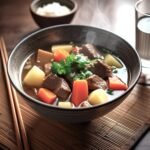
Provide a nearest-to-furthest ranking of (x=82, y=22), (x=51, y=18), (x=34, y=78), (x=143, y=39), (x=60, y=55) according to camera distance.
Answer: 1. (x=34, y=78)
2. (x=60, y=55)
3. (x=143, y=39)
4. (x=51, y=18)
5. (x=82, y=22)

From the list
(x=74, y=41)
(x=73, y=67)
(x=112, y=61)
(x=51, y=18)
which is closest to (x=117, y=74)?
(x=112, y=61)

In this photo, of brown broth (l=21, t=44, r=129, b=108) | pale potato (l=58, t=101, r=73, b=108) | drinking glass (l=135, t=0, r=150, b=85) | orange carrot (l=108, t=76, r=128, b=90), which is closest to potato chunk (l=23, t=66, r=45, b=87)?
brown broth (l=21, t=44, r=129, b=108)

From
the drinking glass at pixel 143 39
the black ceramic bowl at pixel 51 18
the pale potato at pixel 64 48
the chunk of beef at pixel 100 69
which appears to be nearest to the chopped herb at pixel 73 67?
the chunk of beef at pixel 100 69

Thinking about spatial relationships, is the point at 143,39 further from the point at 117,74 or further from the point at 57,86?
the point at 57,86

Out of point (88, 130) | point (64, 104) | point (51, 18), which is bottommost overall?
point (88, 130)

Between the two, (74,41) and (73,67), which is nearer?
(73,67)

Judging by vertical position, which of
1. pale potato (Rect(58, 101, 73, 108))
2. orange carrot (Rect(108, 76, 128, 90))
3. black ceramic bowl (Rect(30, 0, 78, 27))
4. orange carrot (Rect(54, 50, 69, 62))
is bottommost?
pale potato (Rect(58, 101, 73, 108))

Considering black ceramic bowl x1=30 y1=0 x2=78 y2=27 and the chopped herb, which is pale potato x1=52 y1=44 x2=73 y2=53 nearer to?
the chopped herb

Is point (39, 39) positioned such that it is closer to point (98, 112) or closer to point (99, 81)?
point (99, 81)
